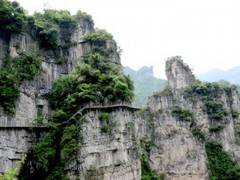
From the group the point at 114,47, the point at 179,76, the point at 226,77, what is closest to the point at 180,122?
the point at 179,76

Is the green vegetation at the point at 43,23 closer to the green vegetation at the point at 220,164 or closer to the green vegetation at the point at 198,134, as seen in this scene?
the green vegetation at the point at 198,134

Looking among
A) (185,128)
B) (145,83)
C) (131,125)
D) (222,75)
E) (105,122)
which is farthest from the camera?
(222,75)

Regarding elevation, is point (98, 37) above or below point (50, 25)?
below

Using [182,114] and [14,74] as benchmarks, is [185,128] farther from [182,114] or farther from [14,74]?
[14,74]

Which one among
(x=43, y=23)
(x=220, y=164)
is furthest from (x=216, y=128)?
(x=43, y=23)

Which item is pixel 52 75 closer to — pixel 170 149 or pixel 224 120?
pixel 170 149

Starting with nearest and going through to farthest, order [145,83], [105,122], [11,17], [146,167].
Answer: [105,122] → [11,17] → [146,167] → [145,83]

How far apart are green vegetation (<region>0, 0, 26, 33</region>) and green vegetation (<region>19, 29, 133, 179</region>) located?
4.31 meters

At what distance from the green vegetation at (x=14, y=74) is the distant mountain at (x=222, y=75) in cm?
7294

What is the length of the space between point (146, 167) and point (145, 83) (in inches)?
1371

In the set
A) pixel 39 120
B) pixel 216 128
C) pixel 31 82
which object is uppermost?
pixel 31 82

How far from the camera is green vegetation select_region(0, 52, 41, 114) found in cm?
2514

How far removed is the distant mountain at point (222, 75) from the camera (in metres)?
97.1

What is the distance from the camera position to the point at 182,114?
3828cm
